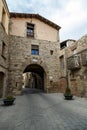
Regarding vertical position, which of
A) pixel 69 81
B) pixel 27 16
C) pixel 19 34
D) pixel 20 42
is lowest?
pixel 69 81

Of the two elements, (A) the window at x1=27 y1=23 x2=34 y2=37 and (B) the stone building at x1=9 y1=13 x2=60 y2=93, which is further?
(A) the window at x1=27 y1=23 x2=34 y2=37

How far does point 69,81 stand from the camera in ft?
37.6

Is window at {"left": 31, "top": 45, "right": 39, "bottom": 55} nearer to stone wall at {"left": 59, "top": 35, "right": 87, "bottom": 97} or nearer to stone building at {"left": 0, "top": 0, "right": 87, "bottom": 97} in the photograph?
stone building at {"left": 0, "top": 0, "right": 87, "bottom": 97}

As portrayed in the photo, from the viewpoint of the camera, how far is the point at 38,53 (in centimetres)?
1294

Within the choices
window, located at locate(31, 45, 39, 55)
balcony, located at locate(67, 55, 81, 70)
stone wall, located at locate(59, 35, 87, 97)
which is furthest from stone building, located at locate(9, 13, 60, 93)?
balcony, located at locate(67, 55, 81, 70)

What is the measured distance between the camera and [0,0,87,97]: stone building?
10.7 meters

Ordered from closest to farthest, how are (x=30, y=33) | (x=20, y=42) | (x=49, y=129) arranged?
1. (x=49, y=129)
2. (x=20, y=42)
3. (x=30, y=33)

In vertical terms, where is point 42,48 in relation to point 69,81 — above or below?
above

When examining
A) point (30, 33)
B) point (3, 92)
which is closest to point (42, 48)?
point (30, 33)

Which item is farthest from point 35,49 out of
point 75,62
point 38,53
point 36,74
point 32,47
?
point 36,74

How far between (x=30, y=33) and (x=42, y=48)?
83.7 inches

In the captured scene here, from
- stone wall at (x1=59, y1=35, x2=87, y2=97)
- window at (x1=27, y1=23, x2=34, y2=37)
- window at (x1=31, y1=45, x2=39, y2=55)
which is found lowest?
stone wall at (x1=59, y1=35, x2=87, y2=97)

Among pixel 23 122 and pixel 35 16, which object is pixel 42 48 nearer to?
pixel 35 16

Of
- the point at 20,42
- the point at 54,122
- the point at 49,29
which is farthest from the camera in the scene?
the point at 49,29
